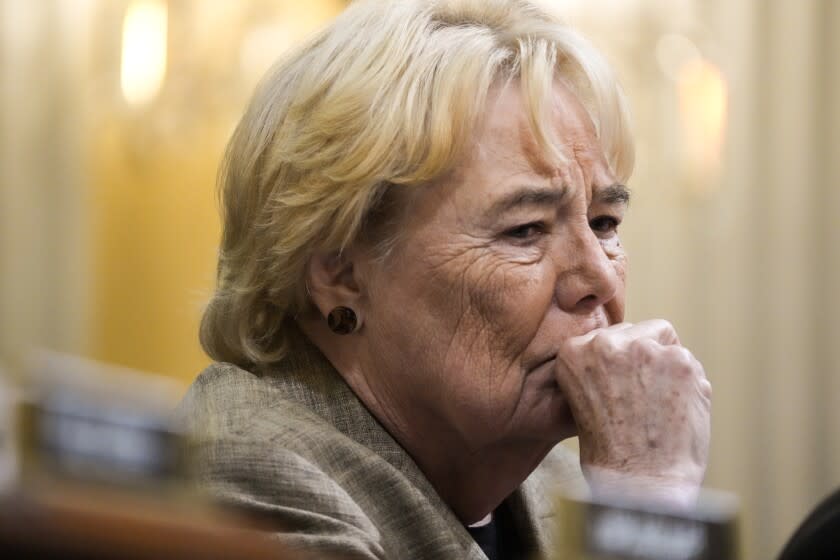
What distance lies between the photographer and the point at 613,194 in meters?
1.61

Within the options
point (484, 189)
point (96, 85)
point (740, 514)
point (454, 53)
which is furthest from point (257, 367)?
point (96, 85)

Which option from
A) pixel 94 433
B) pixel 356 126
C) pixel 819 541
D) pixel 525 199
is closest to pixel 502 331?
pixel 525 199

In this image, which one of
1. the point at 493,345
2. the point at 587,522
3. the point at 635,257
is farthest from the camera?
the point at 635,257

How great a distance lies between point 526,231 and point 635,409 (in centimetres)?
26

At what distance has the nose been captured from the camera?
152 centimetres

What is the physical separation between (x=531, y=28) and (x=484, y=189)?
28 cm

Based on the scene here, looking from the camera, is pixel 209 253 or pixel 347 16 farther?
pixel 209 253

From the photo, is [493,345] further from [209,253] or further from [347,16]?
[209,253]

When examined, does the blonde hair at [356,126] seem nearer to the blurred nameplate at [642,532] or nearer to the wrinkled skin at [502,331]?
the wrinkled skin at [502,331]

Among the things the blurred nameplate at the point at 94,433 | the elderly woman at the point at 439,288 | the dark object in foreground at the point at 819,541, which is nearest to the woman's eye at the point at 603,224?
the elderly woman at the point at 439,288

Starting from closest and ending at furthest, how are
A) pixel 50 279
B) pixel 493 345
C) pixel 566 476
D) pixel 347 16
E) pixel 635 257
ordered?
pixel 493 345 < pixel 347 16 < pixel 566 476 < pixel 50 279 < pixel 635 257

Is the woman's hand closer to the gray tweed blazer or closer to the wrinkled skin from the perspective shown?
the wrinkled skin

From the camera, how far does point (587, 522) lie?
75 centimetres

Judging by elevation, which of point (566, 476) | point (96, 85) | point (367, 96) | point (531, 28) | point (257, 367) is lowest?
point (566, 476)
